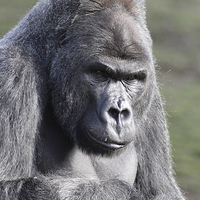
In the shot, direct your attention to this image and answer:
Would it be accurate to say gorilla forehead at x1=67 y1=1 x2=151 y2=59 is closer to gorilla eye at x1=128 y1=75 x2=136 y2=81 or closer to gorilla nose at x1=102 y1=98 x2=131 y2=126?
gorilla eye at x1=128 y1=75 x2=136 y2=81

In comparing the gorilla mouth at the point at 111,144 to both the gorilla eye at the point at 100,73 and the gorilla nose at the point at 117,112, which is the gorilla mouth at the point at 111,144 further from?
the gorilla eye at the point at 100,73

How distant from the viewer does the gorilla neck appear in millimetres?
5008

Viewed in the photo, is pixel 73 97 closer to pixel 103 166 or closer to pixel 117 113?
pixel 117 113

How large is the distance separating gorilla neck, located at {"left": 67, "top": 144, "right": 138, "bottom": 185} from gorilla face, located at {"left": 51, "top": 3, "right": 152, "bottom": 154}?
0.85ft

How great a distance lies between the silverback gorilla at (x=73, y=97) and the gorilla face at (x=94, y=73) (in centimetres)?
1

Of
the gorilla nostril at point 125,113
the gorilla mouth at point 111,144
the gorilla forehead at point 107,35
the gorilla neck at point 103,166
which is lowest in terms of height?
the gorilla neck at point 103,166

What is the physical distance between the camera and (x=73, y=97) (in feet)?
15.7

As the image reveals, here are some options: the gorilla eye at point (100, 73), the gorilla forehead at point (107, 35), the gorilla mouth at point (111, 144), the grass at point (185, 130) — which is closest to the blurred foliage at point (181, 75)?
the grass at point (185, 130)

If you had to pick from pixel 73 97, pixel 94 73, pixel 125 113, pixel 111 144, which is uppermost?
pixel 94 73

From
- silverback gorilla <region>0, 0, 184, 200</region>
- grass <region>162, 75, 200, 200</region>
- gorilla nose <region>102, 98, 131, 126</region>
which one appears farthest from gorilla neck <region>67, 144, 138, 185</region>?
grass <region>162, 75, 200, 200</region>

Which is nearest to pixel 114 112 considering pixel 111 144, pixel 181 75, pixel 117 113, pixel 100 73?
pixel 117 113

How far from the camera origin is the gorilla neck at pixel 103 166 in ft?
16.4

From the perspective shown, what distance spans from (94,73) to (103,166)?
3.57 feet

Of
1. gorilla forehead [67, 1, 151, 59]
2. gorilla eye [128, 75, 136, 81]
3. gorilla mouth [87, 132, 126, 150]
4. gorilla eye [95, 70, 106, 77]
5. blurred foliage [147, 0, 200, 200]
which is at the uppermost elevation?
gorilla forehead [67, 1, 151, 59]
